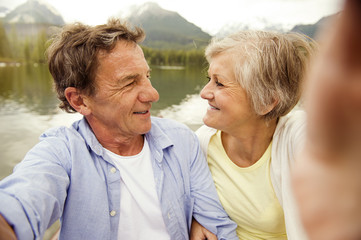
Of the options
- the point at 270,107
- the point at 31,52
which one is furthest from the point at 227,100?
the point at 31,52

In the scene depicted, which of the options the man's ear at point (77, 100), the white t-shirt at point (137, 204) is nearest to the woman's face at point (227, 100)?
the white t-shirt at point (137, 204)

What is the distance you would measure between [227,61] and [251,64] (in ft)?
0.55

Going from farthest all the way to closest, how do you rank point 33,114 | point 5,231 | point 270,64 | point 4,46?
point 4,46, point 33,114, point 270,64, point 5,231

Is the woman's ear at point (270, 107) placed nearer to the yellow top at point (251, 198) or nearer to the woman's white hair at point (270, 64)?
the woman's white hair at point (270, 64)

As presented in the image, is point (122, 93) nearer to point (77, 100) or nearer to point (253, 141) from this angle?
point (77, 100)

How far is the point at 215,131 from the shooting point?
1827 millimetres

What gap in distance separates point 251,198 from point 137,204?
0.75m

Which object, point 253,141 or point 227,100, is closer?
point 227,100

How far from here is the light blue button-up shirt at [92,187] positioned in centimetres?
93

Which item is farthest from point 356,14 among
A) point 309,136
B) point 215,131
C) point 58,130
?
point 215,131

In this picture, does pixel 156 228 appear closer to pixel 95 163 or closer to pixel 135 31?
pixel 95 163

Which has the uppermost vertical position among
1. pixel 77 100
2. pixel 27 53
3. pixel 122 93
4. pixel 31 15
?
pixel 122 93

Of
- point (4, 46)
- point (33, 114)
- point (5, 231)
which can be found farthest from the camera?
point (4, 46)

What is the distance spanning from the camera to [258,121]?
158 cm
